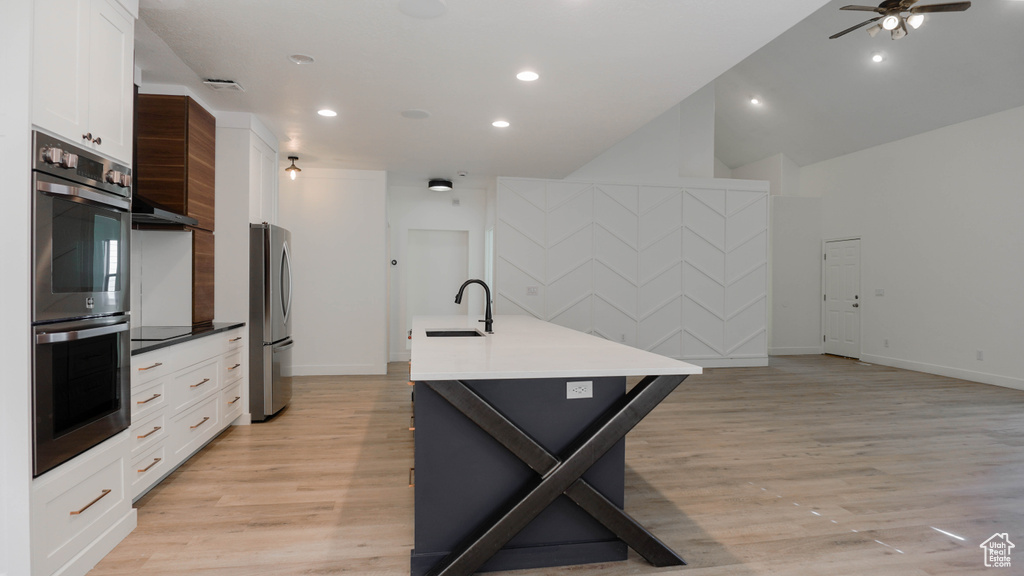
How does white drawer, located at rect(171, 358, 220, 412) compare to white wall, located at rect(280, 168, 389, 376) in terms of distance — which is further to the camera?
white wall, located at rect(280, 168, 389, 376)

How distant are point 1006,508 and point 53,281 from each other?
4484mm

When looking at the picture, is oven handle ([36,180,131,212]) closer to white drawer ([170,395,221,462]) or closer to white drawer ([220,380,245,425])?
white drawer ([170,395,221,462])

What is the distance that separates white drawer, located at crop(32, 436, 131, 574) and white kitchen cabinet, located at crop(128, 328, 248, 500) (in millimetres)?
145

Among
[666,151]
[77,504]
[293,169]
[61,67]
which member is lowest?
[77,504]

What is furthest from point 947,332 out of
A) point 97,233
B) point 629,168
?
point 97,233

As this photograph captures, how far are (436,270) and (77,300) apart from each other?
5971 mm

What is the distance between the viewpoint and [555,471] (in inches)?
79.4

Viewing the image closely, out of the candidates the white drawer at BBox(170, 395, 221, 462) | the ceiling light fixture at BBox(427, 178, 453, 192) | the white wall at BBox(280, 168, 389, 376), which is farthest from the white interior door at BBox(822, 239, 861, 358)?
the white drawer at BBox(170, 395, 221, 462)

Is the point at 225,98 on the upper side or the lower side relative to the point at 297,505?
upper

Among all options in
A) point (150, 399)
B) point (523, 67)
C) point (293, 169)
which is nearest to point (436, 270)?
point (293, 169)

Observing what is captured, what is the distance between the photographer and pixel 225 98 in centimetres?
396

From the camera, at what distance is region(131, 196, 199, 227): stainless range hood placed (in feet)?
9.72

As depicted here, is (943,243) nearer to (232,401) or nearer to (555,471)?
(555,471)

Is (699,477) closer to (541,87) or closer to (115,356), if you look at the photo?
(541,87)
